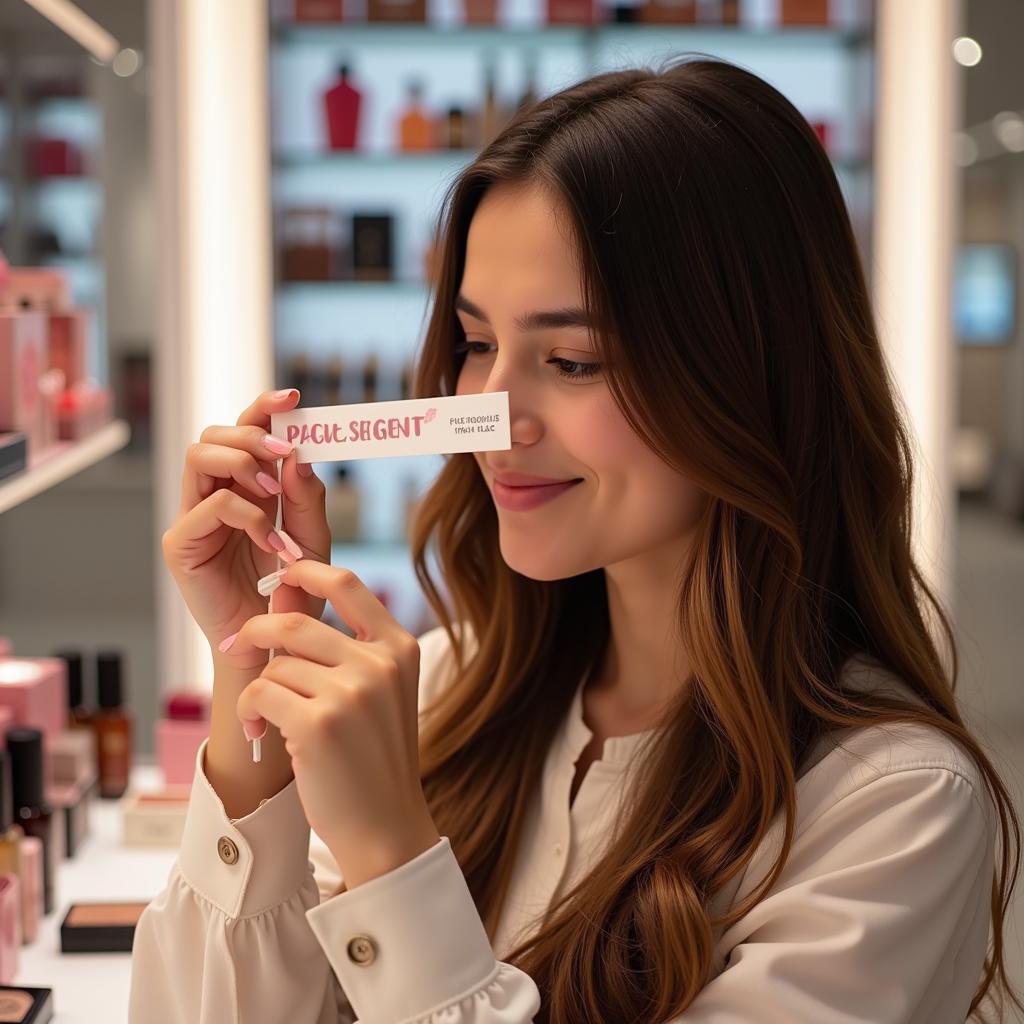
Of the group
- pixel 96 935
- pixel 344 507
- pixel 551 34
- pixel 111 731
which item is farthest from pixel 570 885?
pixel 551 34

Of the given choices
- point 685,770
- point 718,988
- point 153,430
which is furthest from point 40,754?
point 153,430

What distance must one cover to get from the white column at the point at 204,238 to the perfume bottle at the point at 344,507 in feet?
1.74

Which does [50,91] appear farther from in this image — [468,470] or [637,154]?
[637,154]

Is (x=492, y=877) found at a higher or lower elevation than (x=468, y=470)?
lower

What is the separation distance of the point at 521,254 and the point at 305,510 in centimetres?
33

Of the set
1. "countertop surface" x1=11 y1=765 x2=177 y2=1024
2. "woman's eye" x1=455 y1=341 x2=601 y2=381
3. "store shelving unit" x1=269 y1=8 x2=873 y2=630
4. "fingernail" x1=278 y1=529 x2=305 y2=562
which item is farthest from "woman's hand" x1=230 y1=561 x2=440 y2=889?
"store shelving unit" x1=269 y1=8 x2=873 y2=630

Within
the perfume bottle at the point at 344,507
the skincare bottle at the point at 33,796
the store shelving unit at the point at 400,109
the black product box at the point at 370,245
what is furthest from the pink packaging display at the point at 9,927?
the black product box at the point at 370,245

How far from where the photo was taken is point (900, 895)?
1.13 metres

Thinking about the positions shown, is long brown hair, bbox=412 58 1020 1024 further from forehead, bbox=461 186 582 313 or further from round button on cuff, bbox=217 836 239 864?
round button on cuff, bbox=217 836 239 864

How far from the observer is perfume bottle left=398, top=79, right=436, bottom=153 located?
3.66 meters

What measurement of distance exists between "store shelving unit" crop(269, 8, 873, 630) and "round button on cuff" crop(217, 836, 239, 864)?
2321mm

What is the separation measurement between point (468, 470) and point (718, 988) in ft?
2.29

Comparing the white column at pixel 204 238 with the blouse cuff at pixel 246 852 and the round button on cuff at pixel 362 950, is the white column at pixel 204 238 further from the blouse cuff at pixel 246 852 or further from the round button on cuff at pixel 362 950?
the round button on cuff at pixel 362 950

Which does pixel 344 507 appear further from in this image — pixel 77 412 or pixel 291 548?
pixel 291 548
